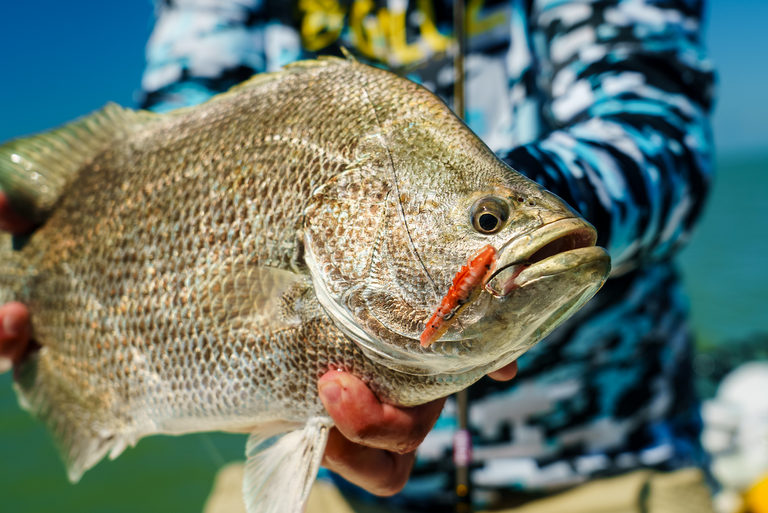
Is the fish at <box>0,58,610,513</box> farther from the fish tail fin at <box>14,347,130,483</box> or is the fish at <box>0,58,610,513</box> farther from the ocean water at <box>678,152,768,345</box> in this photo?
the ocean water at <box>678,152,768,345</box>

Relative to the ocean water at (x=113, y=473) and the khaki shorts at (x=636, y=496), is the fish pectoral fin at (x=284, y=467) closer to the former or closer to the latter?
the khaki shorts at (x=636, y=496)

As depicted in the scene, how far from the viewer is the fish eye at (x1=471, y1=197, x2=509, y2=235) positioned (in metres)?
0.77

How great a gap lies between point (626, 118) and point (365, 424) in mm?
1066

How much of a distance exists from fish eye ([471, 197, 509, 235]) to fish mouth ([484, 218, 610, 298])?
Result: 0.04m

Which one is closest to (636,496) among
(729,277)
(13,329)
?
(13,329)

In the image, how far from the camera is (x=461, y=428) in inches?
60.1

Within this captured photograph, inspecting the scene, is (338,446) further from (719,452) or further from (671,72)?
(719,452)

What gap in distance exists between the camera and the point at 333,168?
93cm

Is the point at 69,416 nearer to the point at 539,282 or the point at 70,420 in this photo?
the point at 70,420

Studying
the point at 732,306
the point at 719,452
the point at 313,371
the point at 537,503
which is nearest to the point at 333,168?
the point at 313,371

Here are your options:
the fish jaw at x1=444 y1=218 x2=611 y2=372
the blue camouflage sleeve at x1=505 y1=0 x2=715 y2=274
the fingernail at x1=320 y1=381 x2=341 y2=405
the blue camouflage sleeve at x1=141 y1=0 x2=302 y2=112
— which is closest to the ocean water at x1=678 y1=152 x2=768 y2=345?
the blue camouflage sleeve at x1=505 y1=0 x2=715 y2=274

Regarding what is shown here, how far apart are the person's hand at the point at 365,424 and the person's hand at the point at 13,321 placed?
3.15 feet

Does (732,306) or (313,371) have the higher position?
(313,371)

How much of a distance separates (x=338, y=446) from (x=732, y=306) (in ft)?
37.7
